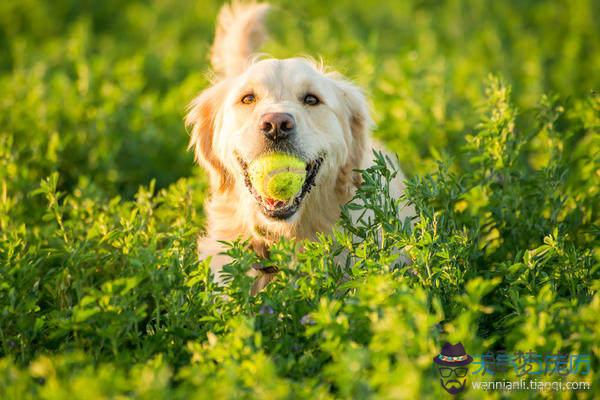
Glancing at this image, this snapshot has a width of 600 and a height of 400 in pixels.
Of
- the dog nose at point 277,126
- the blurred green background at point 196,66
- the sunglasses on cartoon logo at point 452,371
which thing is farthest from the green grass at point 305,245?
the dog nose at point 277,126

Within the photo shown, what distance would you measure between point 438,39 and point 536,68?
204cm

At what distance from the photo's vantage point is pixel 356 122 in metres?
4.47

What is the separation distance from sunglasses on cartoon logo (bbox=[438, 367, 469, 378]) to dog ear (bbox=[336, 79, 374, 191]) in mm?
1744

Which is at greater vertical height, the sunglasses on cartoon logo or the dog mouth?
the dog mouth

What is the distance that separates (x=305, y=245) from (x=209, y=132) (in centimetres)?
147

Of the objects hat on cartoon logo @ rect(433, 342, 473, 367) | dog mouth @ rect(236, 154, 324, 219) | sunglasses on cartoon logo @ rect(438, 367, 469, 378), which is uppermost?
dog mouth @ rect(236, 154, 324, 219)

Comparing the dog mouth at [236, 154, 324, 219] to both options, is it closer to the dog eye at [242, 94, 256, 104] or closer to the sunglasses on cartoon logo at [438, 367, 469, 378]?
the dog eye at [242, 94, 256, 104]

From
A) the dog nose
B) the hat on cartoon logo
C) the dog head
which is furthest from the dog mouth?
the hat on cartoon logo

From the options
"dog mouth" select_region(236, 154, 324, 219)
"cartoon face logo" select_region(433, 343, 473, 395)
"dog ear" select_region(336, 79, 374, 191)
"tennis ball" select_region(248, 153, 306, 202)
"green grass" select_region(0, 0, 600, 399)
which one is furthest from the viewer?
"dog ear" select_region(336, 79, 374, 191)

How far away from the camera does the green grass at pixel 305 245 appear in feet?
8.48

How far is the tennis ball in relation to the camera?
12.1ft

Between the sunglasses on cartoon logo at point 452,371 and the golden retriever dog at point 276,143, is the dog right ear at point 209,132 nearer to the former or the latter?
the golden retriever dog at point 276,143

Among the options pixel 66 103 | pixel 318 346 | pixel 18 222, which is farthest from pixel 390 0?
pixel 318 346

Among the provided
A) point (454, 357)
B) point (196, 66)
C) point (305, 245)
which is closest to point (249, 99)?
point (305, 245)
